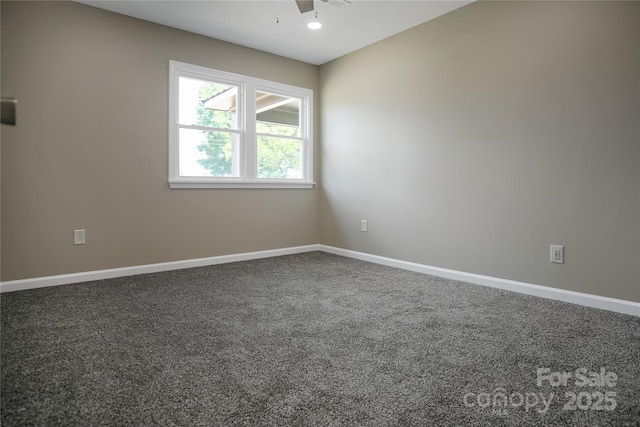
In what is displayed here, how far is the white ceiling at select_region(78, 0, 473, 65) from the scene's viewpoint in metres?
3.13

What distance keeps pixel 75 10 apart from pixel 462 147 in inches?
136

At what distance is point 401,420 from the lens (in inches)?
50.6

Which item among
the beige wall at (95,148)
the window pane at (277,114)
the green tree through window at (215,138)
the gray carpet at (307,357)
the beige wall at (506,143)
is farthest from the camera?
the window pane at (277,114)

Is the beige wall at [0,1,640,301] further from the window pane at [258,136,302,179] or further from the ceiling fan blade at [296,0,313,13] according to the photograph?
the ceiling fan blade at [296,0,313,13]

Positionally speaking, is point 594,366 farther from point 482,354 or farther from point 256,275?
point 256,275

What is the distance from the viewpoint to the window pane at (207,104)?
3723 mm

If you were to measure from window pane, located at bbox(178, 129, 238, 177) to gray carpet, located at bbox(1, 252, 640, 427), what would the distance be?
1.37 metres

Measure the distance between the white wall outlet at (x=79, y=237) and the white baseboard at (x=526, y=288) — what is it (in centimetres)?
274

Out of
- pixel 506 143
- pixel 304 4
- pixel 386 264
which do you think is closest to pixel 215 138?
pixel 304 4

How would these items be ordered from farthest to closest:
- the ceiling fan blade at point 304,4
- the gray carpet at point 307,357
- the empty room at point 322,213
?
the ceiling fan blade at point 304,4
the empty room at point 322,213
the gray carpet at point 307,357

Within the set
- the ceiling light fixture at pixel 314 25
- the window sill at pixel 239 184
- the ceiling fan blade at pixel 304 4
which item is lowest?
the window sill at pixel 239 184

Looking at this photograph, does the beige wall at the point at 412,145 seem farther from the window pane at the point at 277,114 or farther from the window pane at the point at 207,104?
the window pane at the point at 277,114

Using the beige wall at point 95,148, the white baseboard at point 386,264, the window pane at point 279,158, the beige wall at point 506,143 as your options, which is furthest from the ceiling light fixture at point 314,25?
the white baseboard at point 386,264

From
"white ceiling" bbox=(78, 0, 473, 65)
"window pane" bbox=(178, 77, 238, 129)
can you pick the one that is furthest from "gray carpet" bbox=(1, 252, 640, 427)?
"white ceiling" bbox=(78, 0, 473, 65)
